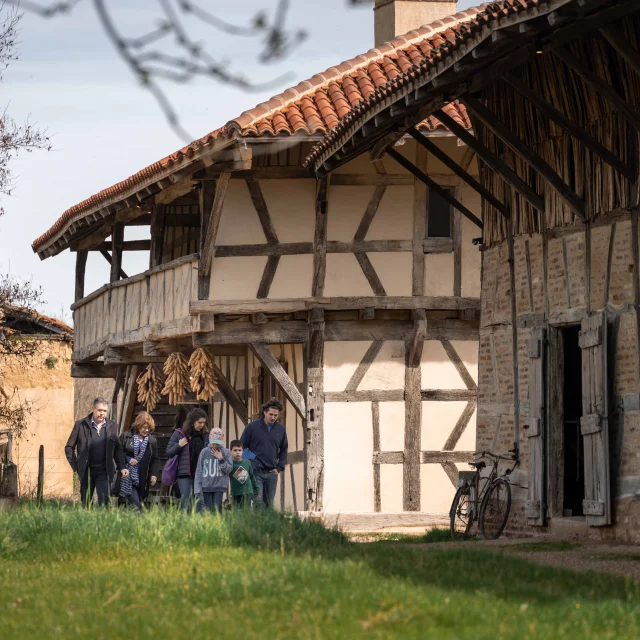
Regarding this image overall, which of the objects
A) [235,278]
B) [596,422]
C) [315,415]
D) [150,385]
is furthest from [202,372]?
[596,422]

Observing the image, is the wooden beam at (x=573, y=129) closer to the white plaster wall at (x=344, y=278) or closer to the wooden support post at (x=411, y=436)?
the white plaster wall at (x=344, y=278)

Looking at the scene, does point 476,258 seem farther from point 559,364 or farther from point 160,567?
point 160,567

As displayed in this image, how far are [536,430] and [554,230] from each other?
6.62 ft

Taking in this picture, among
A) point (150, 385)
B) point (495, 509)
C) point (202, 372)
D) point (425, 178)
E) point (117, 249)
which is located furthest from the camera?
point (150, 385)

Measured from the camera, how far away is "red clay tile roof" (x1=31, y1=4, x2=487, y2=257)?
1723 cm

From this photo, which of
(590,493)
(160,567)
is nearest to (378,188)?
(590,493)

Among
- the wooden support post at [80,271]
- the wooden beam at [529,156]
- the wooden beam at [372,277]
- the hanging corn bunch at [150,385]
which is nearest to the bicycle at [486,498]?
the wooden beam at [529,156]

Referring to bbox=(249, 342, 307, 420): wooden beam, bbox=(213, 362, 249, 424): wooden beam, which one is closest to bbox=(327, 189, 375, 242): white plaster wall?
bbox=(249, 342, 307, 420): wooden beam

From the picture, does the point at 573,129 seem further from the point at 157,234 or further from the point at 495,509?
the point at 157,234

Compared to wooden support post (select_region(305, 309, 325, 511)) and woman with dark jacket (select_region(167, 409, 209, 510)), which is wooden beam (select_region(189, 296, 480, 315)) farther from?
woman with dark jacket (select_region(167, 409, 209, 510))

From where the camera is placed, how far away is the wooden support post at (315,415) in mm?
18172

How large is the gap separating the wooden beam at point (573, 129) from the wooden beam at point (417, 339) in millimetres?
6405

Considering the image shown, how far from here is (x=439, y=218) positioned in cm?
1873

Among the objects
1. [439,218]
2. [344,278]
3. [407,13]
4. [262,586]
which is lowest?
[262,586]
